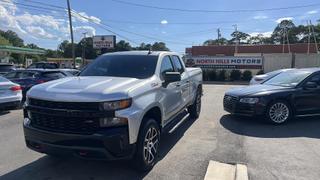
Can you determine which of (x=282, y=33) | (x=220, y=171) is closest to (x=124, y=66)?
(x=220, y=171)

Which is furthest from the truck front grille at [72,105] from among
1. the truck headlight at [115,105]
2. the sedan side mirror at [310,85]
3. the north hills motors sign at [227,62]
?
the north hills motors sign at [227,62]

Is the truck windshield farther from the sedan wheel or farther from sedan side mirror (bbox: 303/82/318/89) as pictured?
sedan side mirror (bbox: 303/82/318/89)

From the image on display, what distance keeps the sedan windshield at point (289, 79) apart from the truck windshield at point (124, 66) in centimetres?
485

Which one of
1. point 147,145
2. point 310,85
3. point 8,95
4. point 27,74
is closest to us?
point 147,145

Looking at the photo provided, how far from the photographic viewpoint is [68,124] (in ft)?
16.3

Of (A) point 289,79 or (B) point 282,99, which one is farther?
(A) point 289,79

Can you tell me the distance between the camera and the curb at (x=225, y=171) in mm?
5312

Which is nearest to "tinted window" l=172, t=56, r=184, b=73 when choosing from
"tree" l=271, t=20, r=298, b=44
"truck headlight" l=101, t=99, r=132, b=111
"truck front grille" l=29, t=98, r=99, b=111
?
"truck headlight" l=101, t=99, r=132, b=111

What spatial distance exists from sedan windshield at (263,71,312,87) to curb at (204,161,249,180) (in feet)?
15.8

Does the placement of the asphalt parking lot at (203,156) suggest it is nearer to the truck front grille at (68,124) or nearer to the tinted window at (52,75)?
the truck front grille at (68,124)

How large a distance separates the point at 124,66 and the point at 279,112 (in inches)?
188

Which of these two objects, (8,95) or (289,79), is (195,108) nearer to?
(289,79)

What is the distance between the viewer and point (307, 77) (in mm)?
9859

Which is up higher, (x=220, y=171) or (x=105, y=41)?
(x=105, y=41)
